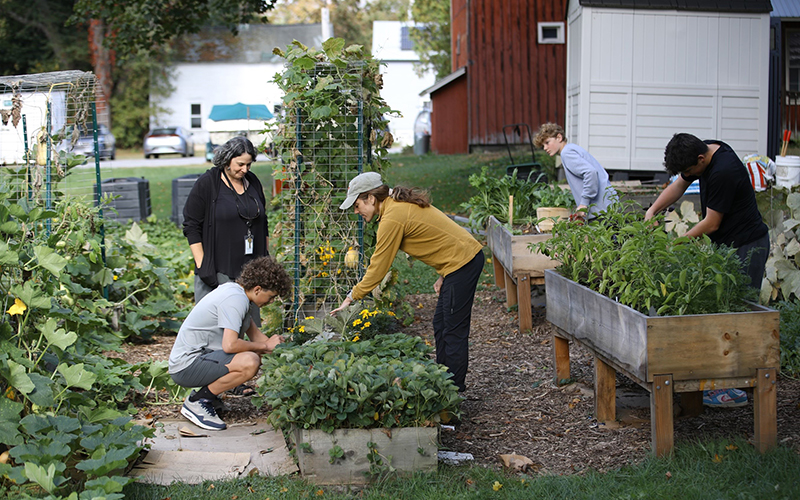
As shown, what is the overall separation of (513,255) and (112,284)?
3.49 m

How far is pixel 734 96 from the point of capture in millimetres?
11305

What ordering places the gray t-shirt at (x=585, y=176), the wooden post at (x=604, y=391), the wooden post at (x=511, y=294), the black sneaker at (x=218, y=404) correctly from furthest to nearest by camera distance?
1. the wooden post at (x=511, y=294)
2. the gray t-shirt at (x=585, y=176)
3. the black sneaker at (x=218, y=404)
4. the wooden post at (x=604, y=391)

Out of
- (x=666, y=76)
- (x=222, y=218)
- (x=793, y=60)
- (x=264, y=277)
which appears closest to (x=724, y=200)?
(x=264, y=277)

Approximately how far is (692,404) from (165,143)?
31551mm

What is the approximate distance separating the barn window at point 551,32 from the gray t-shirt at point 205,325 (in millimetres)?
15424

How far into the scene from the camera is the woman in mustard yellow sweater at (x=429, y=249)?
13.6 ft

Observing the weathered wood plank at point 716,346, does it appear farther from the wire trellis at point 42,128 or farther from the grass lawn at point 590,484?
the wire trellis at point 42,128

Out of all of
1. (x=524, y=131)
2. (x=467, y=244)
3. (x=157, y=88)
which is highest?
(x=157, y=88)

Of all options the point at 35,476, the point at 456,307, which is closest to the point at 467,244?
the point at 456,307

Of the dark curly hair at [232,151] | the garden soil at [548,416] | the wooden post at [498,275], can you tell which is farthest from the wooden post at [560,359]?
the wooden post at [498,275]

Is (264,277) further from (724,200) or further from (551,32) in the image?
(551,32)

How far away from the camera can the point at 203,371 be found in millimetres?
4363

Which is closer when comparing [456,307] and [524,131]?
[456,307]

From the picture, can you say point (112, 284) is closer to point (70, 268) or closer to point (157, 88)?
point (70, 268)
